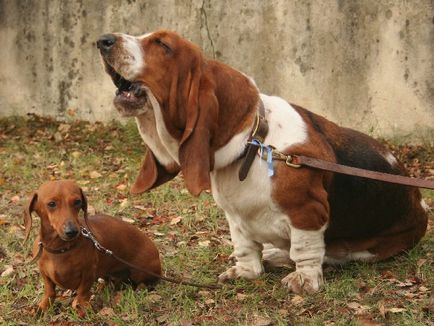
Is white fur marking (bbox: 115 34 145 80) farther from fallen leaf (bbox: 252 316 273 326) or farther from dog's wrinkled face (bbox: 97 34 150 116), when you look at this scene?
fallen leaf (bbox: 252 316 273 326)

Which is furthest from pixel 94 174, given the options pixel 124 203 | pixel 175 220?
pixel 175 220

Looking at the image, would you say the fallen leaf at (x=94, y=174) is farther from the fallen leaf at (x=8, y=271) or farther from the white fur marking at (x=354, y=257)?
the white fur marking at (x=354, y=257)

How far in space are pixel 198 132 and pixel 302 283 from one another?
115 cm

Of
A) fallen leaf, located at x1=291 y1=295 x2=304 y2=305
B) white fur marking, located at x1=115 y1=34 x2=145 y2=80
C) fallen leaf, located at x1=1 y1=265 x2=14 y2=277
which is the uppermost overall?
white fur marking, located at x1=115 y1=34 x2=145 y2=80

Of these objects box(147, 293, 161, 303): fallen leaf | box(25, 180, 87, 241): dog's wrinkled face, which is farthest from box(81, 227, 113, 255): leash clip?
box(147, 293, 161, 303): fallen leaf

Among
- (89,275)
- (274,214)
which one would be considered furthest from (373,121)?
(89,275)

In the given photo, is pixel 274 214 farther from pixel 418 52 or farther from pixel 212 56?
pixel 212 56

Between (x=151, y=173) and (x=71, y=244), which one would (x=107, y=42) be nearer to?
(x=151, y=173)

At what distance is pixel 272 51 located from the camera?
9.81 metres

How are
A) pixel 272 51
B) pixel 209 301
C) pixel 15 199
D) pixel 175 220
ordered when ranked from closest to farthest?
pixel 209 301, pixel 175 220, pixel 15 199, pixel 272 51

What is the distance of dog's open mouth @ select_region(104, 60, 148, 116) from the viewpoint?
4.18 meters

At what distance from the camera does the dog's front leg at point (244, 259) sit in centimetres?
495

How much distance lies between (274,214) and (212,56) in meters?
5.84

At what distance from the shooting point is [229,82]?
4410mm
